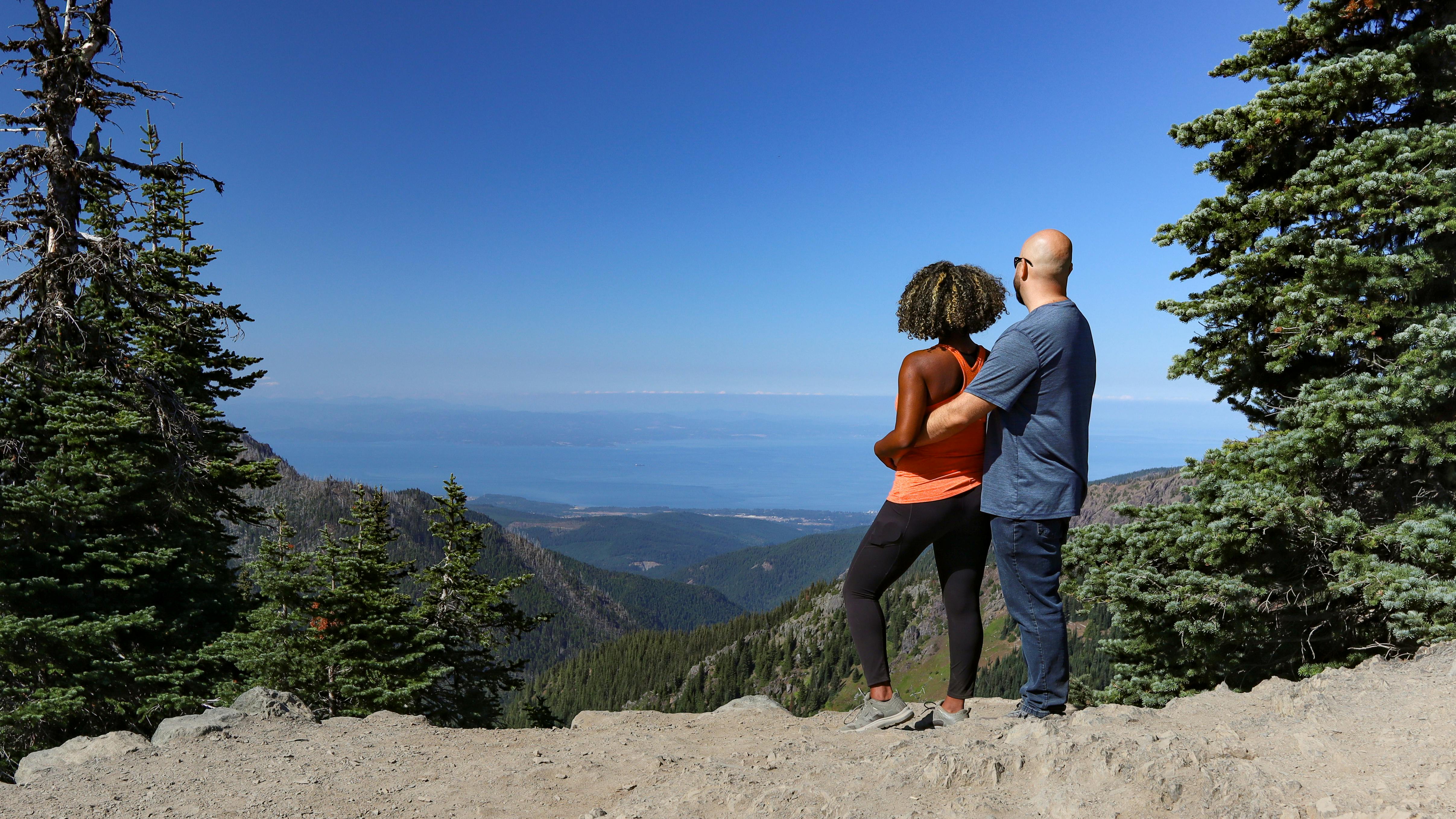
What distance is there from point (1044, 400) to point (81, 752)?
248 inches

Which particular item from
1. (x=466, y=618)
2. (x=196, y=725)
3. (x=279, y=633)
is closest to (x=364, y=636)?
(x=279, y=633)

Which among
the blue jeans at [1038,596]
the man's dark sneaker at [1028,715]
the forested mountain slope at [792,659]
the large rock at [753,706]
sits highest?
the blue jeans at [1038,596]

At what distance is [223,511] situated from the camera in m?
18.1

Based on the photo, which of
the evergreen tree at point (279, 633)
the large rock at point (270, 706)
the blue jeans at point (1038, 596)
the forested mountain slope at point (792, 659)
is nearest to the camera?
the blue jeans at point (1038, 596)

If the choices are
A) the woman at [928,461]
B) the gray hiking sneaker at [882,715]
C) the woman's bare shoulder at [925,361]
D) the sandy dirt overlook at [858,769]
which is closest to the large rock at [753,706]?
the sandy dirt overlook at [858,769]

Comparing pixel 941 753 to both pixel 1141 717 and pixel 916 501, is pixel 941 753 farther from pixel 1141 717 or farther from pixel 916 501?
pixel 1141 717

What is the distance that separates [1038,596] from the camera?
151 inches

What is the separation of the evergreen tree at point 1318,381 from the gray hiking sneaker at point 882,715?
410cm

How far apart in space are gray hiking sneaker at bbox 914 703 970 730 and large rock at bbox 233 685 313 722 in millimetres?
4585

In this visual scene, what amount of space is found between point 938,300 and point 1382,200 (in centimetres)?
630

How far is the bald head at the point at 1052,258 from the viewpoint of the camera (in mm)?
3850

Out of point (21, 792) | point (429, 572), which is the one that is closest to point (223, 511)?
point (429, 572)

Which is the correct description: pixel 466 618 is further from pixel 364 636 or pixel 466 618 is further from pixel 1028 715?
pixel 1028 715

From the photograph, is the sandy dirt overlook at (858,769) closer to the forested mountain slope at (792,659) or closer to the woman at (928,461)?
the woman at (928,461)
